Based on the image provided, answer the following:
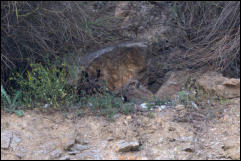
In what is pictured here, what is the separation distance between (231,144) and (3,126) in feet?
8.96

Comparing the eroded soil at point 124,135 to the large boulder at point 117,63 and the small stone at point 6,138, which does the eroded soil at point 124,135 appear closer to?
the small stone at point 6,138

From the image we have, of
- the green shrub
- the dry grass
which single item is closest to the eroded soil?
the green shrub

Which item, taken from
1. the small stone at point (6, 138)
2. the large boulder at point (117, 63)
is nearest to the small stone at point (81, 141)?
the small stone at point (6, 138)

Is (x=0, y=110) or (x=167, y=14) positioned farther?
(x=167, y=14)

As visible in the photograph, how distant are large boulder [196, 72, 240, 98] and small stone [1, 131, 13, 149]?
3178 millimetres

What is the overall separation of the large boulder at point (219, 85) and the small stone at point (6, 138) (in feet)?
10.4

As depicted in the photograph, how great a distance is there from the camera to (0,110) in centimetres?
488

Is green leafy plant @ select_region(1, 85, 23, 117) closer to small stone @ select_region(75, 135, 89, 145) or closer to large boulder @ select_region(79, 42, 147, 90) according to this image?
small stone @ select_region(75, 135, 89, 145)

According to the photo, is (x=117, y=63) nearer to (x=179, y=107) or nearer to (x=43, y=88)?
(x=179, y=107)

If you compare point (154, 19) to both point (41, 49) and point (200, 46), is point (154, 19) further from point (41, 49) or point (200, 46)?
point (41, 49)

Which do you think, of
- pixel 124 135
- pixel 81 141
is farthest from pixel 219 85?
pixel 81 141

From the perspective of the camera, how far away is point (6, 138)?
434 centimetres

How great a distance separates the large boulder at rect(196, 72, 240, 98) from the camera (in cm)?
582

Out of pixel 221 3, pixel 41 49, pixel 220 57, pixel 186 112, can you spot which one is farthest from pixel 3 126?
pixel 221 3
